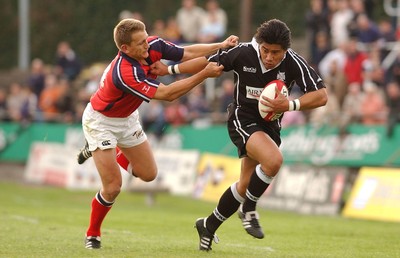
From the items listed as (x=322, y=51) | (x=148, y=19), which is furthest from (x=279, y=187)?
(x=148, y=19)

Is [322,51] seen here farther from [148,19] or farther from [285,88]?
[285,88]

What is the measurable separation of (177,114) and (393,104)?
20.4 feet

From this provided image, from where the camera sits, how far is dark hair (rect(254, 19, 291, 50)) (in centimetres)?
1011

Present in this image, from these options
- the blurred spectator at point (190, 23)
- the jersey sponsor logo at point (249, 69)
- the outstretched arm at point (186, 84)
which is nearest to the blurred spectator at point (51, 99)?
the blurred spectator at point (190, 23)

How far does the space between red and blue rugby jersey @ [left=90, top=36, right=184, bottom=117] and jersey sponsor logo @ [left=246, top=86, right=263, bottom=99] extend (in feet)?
3.05

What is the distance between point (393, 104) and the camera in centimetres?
1916

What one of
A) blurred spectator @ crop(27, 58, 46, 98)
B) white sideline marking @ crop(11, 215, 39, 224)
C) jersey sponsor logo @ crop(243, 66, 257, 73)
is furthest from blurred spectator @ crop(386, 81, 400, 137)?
blurred spectator @ crop(27, 58, 46, 98)

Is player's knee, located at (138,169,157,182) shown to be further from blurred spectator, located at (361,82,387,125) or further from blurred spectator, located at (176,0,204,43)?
blurred spectator, located at (176,0,204,43)

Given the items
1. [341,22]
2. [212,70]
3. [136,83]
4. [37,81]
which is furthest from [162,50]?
[37,81]

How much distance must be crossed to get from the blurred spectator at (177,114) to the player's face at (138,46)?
42.6 ft

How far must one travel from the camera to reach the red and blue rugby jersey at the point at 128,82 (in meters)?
10.5

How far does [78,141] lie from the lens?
86.1 feet

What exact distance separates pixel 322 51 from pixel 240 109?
12.0 metres

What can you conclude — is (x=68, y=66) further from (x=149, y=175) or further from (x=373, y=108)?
(x=149, y=175)
